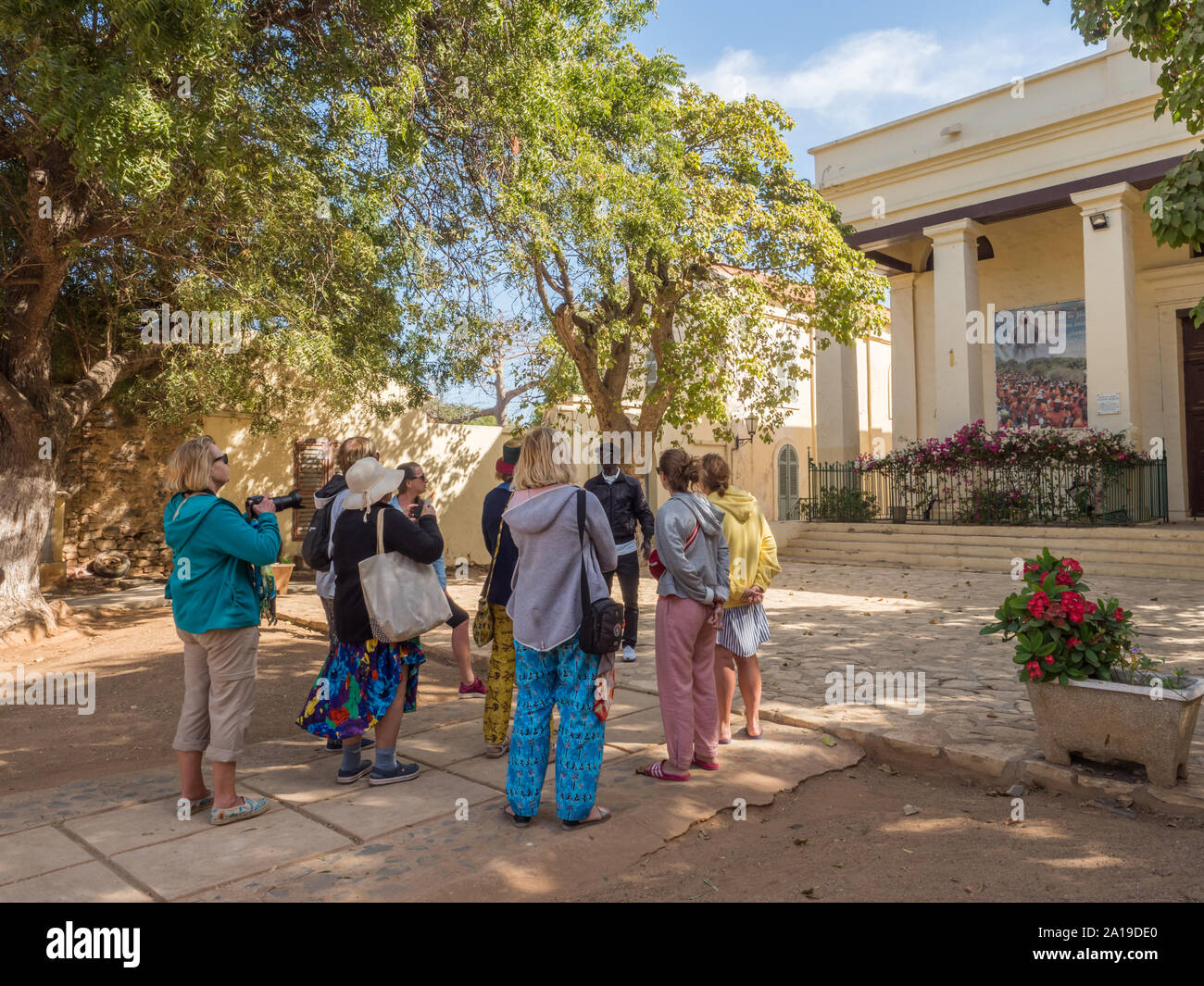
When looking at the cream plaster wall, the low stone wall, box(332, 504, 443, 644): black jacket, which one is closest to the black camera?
box(332, 504, 443, 644): black jacket

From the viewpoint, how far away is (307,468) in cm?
1455

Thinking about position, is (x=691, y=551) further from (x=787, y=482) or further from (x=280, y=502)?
(x=787, y=482)

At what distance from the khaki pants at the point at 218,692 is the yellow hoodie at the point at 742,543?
245 cm

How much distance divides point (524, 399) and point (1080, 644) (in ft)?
40.6

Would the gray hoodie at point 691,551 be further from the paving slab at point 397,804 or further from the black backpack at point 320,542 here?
the black backpack at point 320,542

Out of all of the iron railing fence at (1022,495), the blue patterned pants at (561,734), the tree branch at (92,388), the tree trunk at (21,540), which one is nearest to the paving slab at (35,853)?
the blue patterned pants at (561,734)

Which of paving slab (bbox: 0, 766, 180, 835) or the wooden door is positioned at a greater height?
the wooden door

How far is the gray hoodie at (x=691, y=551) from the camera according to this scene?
421cm

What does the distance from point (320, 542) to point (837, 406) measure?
573 inches

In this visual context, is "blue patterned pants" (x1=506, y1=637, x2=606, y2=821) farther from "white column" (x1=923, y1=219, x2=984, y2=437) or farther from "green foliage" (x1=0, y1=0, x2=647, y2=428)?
"white column" (x1=923, y1=219, x2=984, y2=437)

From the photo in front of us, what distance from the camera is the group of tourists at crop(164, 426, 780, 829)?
3650 mm

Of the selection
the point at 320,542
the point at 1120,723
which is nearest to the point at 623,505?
the point at 320,542

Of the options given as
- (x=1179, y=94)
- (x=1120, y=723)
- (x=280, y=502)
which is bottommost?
(x=1120, y=723)

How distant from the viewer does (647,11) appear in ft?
33.5
